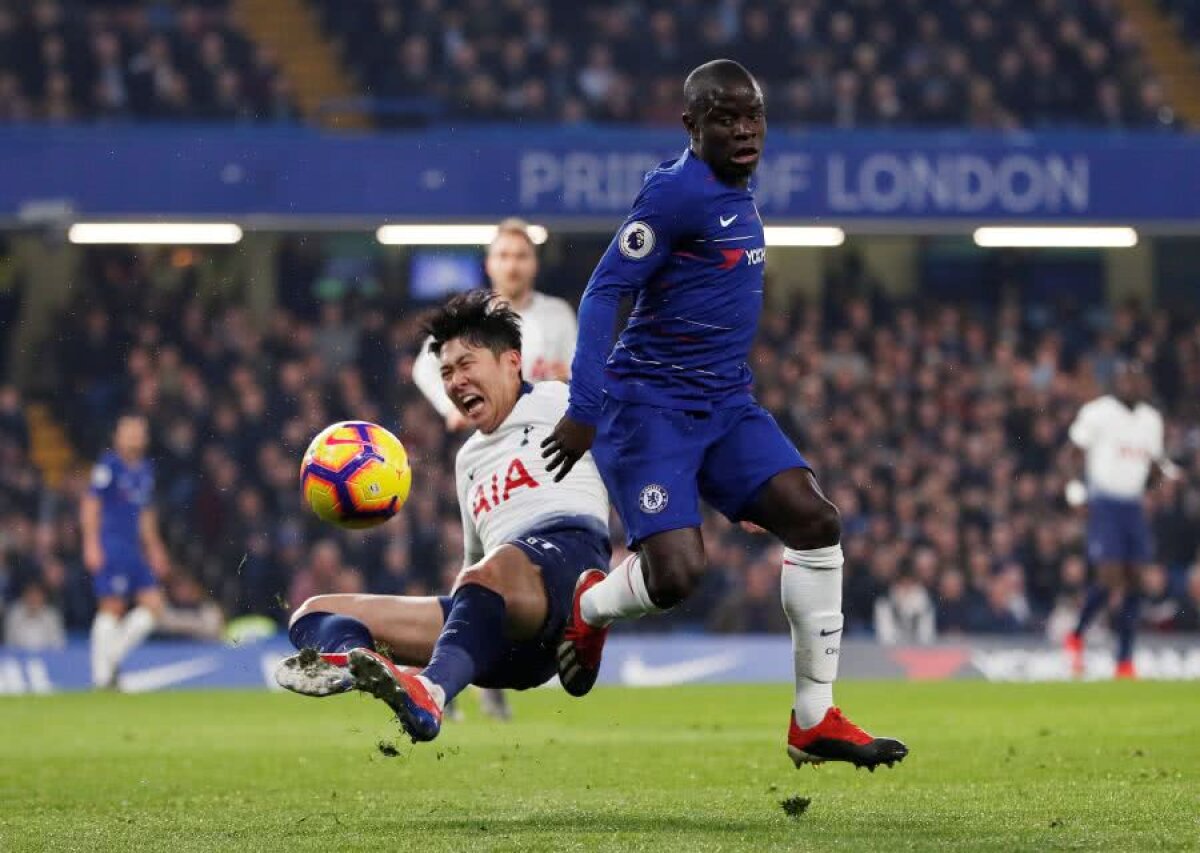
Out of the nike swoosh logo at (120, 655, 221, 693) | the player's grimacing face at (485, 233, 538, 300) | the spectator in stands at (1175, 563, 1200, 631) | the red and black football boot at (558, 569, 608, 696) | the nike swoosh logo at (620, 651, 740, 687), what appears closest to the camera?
the red and black football boot at (558, 569, 608, 696)

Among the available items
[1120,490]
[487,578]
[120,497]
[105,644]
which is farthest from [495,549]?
[1120,490]

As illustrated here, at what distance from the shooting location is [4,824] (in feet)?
20.8

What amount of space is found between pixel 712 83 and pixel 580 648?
1.81 m

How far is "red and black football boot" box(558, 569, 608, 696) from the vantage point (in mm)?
6625

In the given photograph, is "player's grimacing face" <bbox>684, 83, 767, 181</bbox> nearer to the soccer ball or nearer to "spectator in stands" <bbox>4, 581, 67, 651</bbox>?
the soccer ball

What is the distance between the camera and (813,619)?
660 cm

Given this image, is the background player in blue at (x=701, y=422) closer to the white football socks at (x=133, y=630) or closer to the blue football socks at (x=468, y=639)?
the blue football socks at (x=468, y=639)

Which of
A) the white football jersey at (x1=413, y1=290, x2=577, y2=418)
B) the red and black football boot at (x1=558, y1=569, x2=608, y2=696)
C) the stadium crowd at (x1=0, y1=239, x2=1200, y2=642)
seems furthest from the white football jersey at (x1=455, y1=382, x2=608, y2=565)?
the stadium crowd at (x1=0, y1=239, x2=1200, y2=642)

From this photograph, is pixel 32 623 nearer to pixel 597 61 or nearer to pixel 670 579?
pixel 597 61

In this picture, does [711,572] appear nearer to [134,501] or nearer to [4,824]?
[134,501]

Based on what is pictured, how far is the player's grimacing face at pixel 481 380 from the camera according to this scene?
712cm

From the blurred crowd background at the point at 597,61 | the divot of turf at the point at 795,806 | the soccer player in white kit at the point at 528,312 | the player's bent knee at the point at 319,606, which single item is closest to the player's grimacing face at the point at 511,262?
the soccer player in white kit at the point at 528,312

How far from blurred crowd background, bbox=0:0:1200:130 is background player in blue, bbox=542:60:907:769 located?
14.5 m

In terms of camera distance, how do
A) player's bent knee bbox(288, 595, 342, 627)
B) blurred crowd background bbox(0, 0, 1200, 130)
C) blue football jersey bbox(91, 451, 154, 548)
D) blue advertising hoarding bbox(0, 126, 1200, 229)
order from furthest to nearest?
blurred crowd background bbox(0, 0, 1200, 130) < blue advertising hoarding bbox(0, 126, 1200, 229) < blue football jersey bbox(91, 451, 154, 548) < player's bent knee bbox(288, 595, 342, 627)
